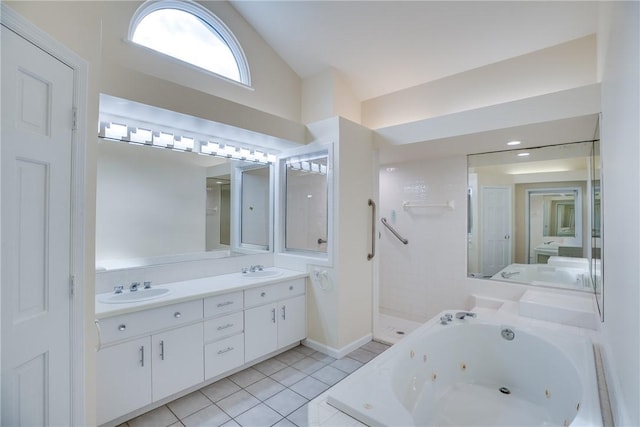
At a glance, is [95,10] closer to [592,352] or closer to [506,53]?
[506,53]

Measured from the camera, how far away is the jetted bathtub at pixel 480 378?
1.62m

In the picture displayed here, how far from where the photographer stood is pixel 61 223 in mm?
1244

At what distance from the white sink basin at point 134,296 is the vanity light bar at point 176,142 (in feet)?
3.84

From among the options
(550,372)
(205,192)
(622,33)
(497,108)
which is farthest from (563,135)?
(205,192)

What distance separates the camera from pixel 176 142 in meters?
2.67

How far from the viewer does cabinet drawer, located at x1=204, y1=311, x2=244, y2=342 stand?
2295 millimetres

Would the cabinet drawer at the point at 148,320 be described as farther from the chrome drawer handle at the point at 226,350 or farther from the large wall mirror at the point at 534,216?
the large wall mirror at the point at 534,216

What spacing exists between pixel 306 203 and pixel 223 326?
1551mm

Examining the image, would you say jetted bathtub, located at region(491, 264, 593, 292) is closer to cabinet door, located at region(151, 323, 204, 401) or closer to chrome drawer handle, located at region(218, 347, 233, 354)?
chrome drawer handle, located at region(218, 347, 233, 354)

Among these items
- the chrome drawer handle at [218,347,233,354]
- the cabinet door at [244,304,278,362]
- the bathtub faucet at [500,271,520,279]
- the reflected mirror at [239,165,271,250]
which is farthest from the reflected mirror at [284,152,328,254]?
the bathtub faucet at [500,271,520,279]

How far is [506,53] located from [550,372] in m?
2.65

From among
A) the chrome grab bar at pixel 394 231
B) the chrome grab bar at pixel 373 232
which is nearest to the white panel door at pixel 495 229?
the chrome grab bar at pixel 394 231

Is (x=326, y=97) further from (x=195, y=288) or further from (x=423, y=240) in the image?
(x=195, y=288)

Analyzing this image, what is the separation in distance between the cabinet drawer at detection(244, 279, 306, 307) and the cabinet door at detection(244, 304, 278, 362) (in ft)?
0.20
